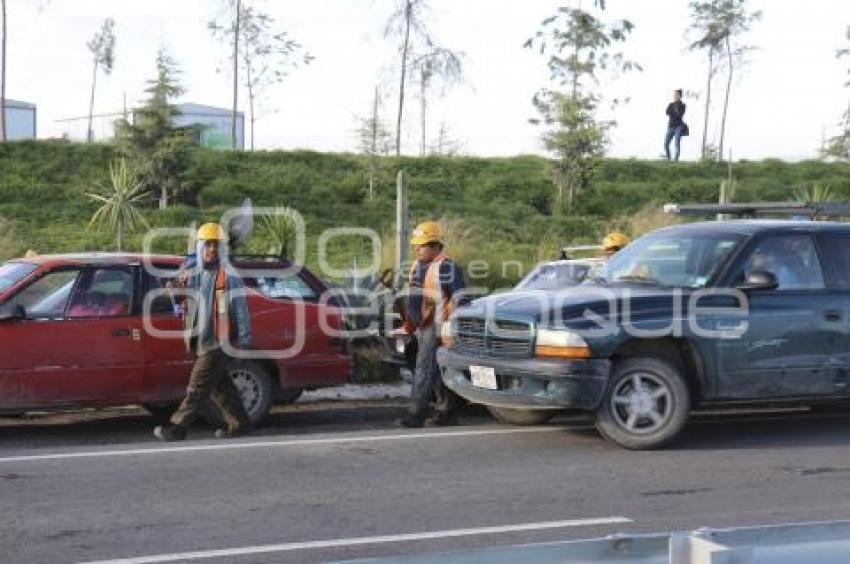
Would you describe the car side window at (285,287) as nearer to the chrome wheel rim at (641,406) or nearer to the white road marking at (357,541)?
the chrome wheel rim at (641,406)

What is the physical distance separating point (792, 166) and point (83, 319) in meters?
28.4

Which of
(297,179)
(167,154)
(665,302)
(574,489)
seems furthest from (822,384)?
(297,179)

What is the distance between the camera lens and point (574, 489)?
729 centimetres

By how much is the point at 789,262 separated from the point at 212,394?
4.76 metres

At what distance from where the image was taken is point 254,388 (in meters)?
9.82

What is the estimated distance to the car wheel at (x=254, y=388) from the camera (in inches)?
384

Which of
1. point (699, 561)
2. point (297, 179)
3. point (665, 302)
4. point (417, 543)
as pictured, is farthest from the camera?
point (297, 179)

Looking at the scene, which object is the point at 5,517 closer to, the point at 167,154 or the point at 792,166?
the point at 167,154

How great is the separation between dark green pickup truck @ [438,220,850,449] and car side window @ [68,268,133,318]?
2.62 meters

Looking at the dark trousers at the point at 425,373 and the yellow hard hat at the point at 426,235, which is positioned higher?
the yellow hard hat at the point at 426,235

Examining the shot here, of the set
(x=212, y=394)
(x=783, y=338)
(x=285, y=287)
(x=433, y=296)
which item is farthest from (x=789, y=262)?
(x=212, y=394)

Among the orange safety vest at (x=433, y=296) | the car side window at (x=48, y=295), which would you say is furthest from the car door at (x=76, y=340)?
the orange safety vest at (x=433, y=296)

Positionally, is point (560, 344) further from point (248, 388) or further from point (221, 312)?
point (248, 388)

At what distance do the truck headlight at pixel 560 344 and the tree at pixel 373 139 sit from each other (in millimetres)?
18188
